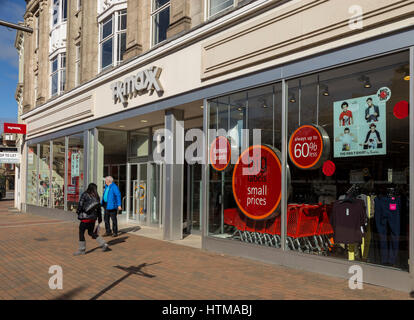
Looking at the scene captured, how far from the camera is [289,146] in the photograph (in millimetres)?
7805

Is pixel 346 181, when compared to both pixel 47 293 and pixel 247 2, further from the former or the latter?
pixel 47 293

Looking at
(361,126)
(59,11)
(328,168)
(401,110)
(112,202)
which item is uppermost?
(59,11)

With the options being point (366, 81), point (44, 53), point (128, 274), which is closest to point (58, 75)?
point (44, 53)

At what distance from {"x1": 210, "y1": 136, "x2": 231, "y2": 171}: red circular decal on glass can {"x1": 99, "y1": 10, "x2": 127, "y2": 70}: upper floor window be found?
723 centimetres

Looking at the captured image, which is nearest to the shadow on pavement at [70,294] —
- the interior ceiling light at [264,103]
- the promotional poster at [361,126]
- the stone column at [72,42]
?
the promotional poster at [361,126]

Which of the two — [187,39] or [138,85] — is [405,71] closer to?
[187,39]

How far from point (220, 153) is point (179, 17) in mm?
4310

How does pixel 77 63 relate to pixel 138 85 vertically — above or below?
above

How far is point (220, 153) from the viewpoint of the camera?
9492 millimetres

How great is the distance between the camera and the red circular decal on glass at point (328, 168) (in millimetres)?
7107

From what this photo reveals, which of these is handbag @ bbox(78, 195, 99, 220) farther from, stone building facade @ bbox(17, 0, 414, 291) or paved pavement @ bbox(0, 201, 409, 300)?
stone building facade @ bbox(17, 0, 414, 291)

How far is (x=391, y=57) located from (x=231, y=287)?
176 inches
